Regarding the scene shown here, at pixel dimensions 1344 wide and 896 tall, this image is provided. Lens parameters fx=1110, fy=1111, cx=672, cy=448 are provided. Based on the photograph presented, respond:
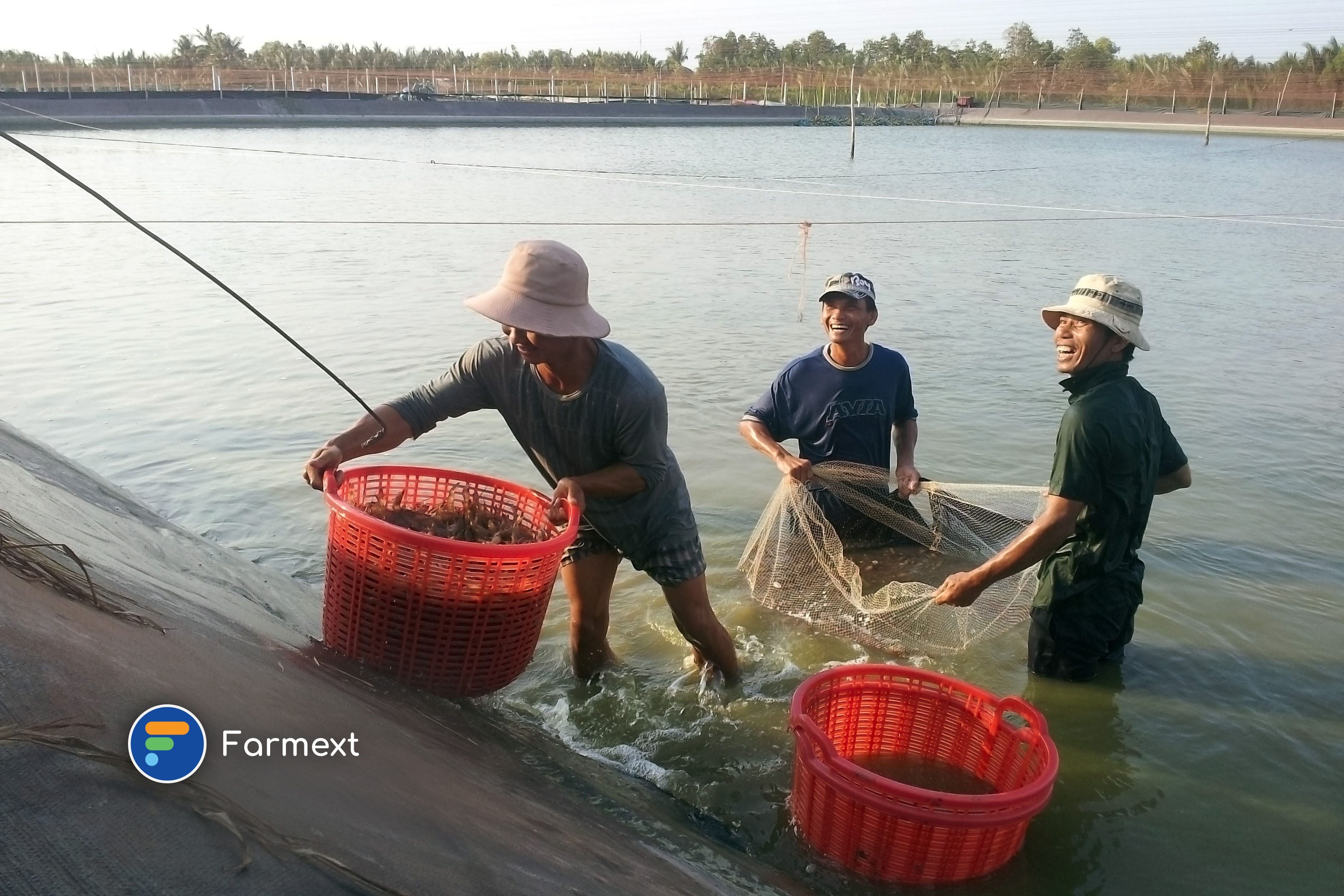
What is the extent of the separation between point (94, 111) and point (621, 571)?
41620 mm

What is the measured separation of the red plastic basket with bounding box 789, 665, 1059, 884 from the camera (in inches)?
106

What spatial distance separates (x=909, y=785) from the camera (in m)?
3.02

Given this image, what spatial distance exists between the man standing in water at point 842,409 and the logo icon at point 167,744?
2988 mm

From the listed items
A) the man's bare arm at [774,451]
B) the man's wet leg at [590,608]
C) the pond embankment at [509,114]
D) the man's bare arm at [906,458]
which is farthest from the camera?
the pond embankment at [509,114]

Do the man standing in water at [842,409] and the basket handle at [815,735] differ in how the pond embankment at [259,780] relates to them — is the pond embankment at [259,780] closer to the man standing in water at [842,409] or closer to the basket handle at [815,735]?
the basket handle at [815,735]

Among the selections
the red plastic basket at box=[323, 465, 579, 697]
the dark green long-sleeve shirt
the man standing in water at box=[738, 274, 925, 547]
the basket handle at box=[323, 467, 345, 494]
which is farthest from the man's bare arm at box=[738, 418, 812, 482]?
the basket handle at box=[323, 467, 345, 494]

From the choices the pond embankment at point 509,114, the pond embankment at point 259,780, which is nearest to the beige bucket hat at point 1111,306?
the pond embankment at point 259,780

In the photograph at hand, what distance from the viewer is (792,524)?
15.6 feet

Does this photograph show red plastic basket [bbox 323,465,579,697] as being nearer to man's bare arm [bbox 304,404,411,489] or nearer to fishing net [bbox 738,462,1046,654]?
man's bare arm [bbox 304,404,411,489]

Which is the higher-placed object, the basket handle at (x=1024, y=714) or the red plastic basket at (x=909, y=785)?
the basket handle at (x=1024, y=714)

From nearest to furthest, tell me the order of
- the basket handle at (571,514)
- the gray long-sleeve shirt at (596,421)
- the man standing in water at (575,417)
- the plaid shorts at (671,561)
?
the basket handle at (571,514) → the man standing in water at (575,417) → the gray long-sleeve shirt at (596,421) → the plaid shorts at (671,561)

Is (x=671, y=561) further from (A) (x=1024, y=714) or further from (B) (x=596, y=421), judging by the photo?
(A) (x=1024, y=714)

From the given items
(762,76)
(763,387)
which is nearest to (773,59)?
(762,76)

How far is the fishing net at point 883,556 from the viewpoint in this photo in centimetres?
440
